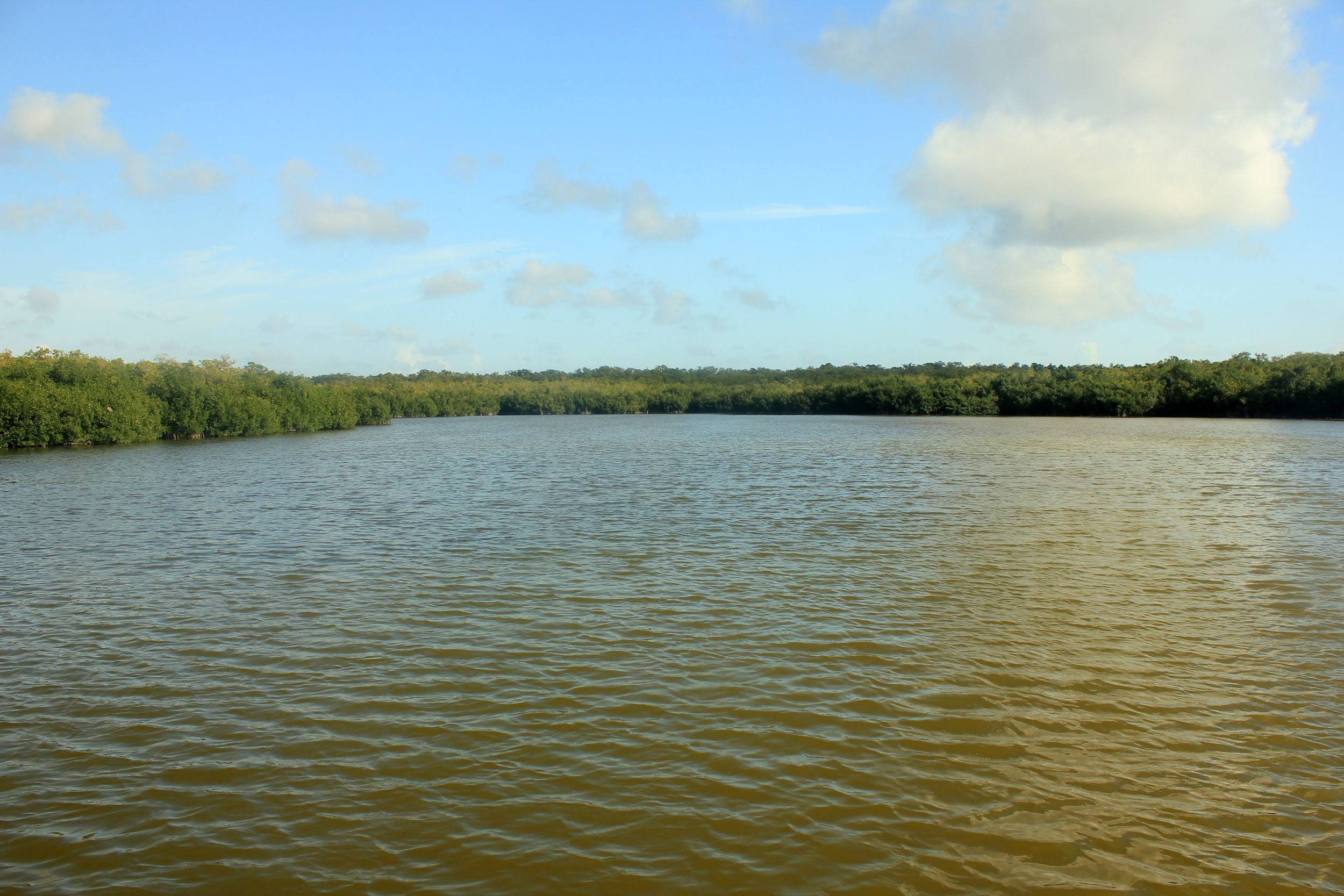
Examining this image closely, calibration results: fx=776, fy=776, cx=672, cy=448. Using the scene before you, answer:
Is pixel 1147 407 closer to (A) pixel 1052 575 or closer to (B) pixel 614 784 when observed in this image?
(A) pixel 1052 575

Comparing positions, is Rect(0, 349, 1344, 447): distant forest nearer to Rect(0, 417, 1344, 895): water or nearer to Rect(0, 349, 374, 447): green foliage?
Rect(0, 349, 374, 447): green foliage

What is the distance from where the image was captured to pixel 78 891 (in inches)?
186

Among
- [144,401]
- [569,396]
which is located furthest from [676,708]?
[569,396]

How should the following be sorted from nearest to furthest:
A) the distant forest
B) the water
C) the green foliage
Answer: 1. the water
2. the green foliage
3. the distant forest

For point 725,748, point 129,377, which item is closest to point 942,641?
point 725,748

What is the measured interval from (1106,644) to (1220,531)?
1033cm

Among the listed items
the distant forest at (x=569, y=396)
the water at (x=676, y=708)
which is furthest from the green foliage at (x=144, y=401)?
the water at (x=676, y=708)

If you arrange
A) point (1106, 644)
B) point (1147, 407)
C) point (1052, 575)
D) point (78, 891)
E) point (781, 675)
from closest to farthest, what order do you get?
point (78, 891) → point (781, 675) → point (1106, 644) → point (1052, 575) → point (1147, 407)

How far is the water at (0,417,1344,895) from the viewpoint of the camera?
5.09m

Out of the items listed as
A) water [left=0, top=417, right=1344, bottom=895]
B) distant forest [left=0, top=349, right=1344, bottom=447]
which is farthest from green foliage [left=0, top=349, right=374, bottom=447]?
water [left=0, top=417, right=1344, bottom=895]

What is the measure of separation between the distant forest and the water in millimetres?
43095

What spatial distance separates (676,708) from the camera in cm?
736

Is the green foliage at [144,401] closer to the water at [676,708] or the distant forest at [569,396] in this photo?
the distant forest at [569,396]

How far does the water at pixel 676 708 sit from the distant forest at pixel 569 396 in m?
43.1
